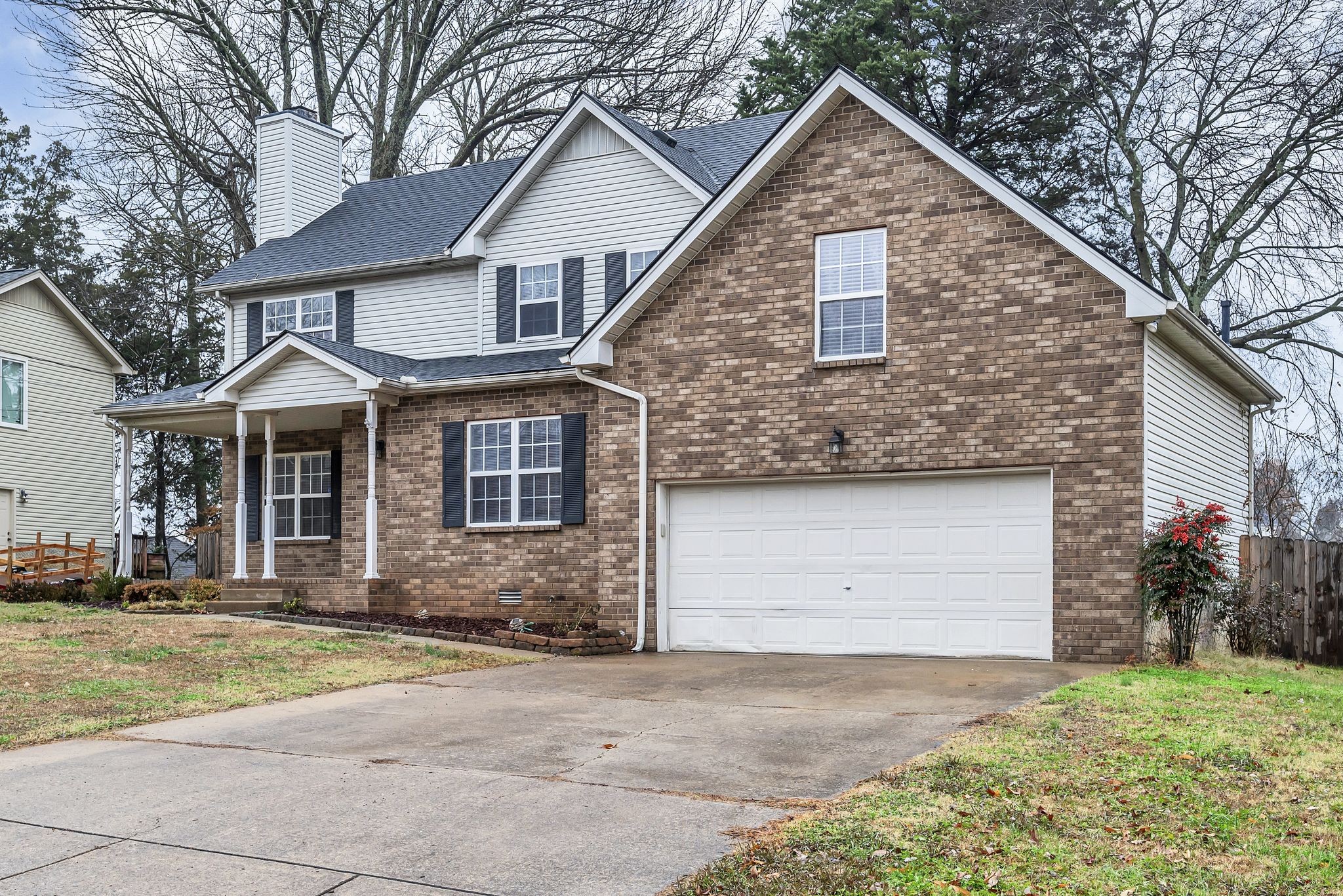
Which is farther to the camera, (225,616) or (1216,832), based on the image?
(225,616)

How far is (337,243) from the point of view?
23391 mm

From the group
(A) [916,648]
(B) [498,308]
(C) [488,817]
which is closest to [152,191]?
(B) [498,308]

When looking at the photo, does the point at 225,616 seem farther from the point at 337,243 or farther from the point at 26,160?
the point at 26,160

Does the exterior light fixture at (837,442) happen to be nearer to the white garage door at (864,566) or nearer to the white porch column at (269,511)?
the white garage door at (864,566)

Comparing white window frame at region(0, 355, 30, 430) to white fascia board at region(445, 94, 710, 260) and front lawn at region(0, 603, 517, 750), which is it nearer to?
front lawn at region(0, 603, 517, 750)

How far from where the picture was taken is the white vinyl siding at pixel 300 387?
62.7 feet

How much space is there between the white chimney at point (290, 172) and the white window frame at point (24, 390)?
28.2 ft

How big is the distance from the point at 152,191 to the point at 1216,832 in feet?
110

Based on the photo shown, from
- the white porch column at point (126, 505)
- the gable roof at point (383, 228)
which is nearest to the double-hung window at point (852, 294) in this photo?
the gable roof at point (383, 228)

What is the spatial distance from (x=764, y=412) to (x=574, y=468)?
349 centimetres

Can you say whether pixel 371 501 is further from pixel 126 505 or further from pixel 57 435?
pixel 57 435

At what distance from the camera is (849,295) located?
49.8 feet

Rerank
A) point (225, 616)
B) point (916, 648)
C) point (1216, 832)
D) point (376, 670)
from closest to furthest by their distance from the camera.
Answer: point (1216, 832) < point (376, 670) < point (916, 648) < point (225, 616)

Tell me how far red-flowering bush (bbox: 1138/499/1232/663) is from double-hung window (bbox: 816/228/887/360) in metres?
3.80
